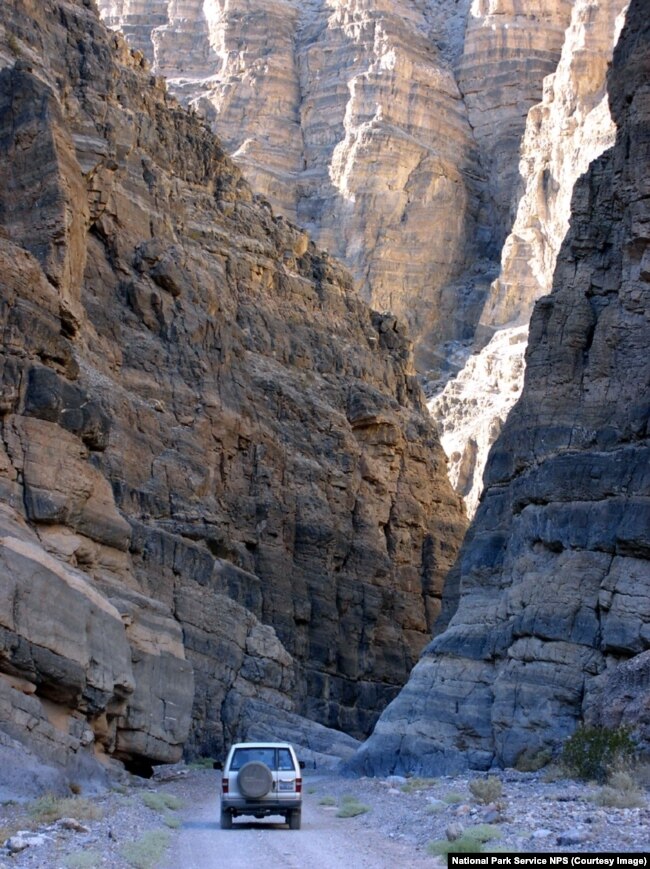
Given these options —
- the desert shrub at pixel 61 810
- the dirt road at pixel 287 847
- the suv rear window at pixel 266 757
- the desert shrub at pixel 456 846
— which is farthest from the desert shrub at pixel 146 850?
the desert shrub at pixel 456 846

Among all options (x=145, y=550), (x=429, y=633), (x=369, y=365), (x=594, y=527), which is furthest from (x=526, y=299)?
(x=594, y=527)

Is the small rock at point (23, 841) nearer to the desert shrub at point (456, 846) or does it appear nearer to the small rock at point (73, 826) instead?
the small rock at point (73, 826)

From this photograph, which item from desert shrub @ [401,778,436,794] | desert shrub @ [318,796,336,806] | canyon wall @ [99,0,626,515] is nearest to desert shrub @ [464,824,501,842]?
desert shrub @ [401,778,436,794]

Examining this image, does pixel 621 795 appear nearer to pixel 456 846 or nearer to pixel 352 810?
pixel 456 846

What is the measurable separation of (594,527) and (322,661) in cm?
2808

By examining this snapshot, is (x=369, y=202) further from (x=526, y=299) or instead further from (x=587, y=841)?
(x=587, y=841)

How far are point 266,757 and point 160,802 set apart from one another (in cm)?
568

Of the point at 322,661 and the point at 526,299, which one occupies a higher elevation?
the point at 526,299

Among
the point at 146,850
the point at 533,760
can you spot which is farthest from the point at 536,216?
the point at 146,850

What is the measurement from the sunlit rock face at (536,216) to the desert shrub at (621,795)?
78.2m

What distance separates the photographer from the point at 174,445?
56469mm

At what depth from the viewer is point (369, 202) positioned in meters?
127

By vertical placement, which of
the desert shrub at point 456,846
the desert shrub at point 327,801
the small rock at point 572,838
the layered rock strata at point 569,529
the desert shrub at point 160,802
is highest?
the layered rock strata at point 569,529

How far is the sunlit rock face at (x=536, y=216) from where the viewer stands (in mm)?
106688
